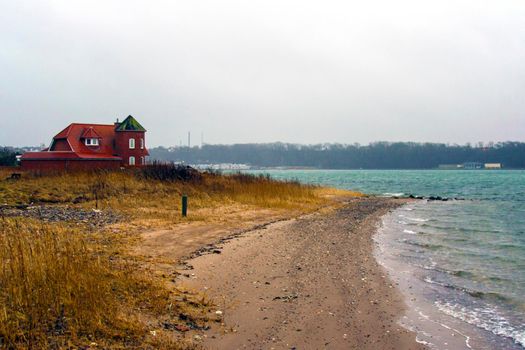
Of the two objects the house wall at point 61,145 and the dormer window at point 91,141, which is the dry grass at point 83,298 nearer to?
the house wall at point 61,145

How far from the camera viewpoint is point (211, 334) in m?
7.91

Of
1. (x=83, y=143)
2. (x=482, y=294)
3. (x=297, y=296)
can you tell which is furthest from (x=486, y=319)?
(x=83, y=143)

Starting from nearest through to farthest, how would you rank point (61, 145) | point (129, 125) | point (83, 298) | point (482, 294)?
1. point (83, 298)
2. point (482, 294)
3. point (61, 145)
4. point (129, 125)

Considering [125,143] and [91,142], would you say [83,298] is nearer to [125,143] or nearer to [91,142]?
[91,142]

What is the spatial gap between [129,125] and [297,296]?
4419 cm

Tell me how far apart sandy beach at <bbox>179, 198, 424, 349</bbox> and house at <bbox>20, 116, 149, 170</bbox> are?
106ft

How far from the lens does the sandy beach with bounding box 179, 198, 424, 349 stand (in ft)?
26.8

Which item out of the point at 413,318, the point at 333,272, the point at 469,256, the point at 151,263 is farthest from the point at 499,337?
the point at 469,256

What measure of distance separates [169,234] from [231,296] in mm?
7994

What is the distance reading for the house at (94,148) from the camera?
45.2 m

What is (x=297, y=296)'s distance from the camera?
10641 millimetres

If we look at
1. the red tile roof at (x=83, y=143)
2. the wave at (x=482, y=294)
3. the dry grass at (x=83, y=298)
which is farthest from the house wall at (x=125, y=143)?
the wave at (x=482, y=294)

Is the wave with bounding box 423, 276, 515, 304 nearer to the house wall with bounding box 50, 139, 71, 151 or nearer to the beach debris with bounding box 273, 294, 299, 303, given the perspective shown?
the beach debris with bounding box 273, 294, 299, 303

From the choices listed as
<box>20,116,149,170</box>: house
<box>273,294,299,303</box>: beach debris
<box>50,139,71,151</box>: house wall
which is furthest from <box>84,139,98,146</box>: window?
<box>273,294,299,303</box>: beach debris
